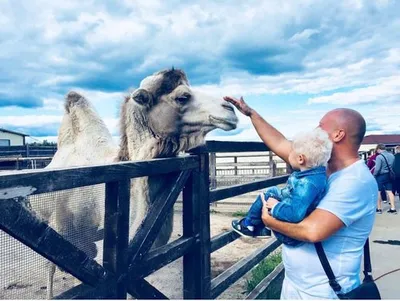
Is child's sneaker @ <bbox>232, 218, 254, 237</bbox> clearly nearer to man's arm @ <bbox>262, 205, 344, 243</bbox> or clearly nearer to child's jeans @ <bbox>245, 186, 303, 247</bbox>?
child's jeans @ <bbox>245, 186, 303, 247</bbox>

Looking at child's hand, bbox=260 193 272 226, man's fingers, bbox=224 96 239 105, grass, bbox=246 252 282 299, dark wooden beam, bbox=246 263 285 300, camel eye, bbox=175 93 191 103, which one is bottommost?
grass, bbox=246 252 282 299

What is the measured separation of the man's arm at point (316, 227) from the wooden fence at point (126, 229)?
36.1 inches

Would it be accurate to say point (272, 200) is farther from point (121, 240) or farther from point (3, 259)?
point (3, 259)

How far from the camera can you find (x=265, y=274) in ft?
17.9

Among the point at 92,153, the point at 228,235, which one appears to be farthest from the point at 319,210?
the point at 92,153

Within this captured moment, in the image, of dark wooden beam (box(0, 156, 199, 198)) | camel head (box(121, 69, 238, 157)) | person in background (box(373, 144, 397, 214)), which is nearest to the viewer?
dark wooden beam (box(0, 156, 199, 198))

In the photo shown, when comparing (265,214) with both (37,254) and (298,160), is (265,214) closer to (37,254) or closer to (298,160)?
(298,160)

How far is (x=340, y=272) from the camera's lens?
2227mm

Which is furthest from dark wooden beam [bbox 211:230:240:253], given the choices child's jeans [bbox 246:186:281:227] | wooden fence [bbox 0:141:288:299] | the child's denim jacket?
the child's denim jacket

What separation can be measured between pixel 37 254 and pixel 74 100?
3.70 metres

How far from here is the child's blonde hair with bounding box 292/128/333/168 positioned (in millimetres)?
2160

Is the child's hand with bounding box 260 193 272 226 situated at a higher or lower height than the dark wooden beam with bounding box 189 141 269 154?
lower

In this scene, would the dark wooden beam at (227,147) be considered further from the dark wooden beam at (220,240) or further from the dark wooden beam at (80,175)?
the dark wooden beam at (220,240)

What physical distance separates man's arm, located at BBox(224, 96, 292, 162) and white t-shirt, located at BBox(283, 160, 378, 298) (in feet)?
2.18
